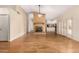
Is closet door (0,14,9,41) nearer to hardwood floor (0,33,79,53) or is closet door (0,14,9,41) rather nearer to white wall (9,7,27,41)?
white wall (9,7,27,41)

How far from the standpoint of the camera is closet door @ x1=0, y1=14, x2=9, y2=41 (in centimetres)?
782

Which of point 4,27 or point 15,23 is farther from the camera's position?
point 15,23

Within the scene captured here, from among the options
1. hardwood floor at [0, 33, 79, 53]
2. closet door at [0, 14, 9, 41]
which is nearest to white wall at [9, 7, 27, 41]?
closet door at [0, 14, 9, 41]

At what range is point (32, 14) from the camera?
18.0m

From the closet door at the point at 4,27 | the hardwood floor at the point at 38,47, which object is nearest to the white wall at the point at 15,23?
the closet door at the point at 4,27

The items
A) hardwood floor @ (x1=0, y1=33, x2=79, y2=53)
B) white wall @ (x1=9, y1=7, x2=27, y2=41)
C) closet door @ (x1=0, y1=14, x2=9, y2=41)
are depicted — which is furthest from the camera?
white wall @ (x1=9, y1=7, x2=27, y2=41)

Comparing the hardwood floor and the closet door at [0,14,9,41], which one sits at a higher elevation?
the closet door at [0,14,9,41]

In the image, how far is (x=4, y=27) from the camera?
25.9 feet

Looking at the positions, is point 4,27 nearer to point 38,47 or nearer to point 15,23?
point 15,23

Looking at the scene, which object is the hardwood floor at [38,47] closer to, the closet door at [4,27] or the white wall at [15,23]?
the closet door at [4,27]

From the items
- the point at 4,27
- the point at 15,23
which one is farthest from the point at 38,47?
the point at 15,23
